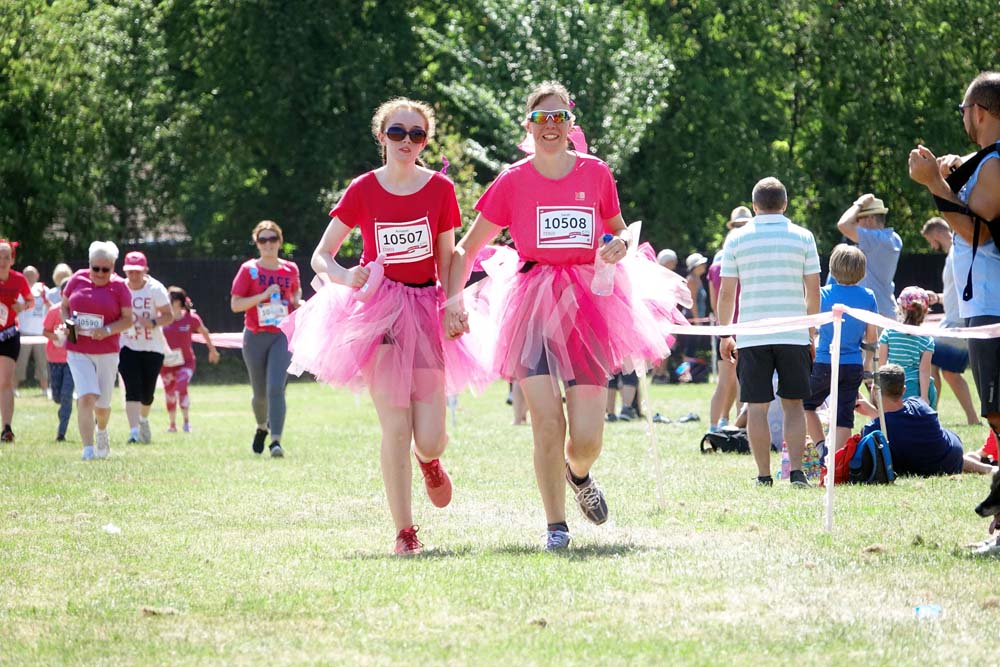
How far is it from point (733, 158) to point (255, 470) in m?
29.0

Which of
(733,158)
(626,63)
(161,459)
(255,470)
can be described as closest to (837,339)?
(255,470)

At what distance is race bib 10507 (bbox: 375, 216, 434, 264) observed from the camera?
26.1 feet

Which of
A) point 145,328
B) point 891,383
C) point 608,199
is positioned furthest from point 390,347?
point 145,328

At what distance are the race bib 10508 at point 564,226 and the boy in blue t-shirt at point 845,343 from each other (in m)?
4.19

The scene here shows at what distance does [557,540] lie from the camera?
7809 mm

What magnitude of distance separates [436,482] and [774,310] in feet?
11.4

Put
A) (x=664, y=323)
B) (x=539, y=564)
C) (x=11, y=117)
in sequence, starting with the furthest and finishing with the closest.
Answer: (x=11, y=117) → (x=664, y=323) → (x=539, y=564)

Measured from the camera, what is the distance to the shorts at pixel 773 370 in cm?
1070

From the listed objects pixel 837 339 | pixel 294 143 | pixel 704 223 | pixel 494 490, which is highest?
pixel 294 143

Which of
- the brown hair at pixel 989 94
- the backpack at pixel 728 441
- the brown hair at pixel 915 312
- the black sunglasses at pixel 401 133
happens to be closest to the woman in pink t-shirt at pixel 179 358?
the backpack at pixel 728 441

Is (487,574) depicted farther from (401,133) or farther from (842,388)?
(842,388)

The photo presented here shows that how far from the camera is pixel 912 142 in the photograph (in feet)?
136

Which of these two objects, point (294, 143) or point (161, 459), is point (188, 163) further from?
point (161, 459)

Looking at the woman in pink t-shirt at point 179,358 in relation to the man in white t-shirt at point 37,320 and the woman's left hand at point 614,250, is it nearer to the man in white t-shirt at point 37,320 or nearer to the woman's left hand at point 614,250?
the man in white t-shirt at point 37,320
